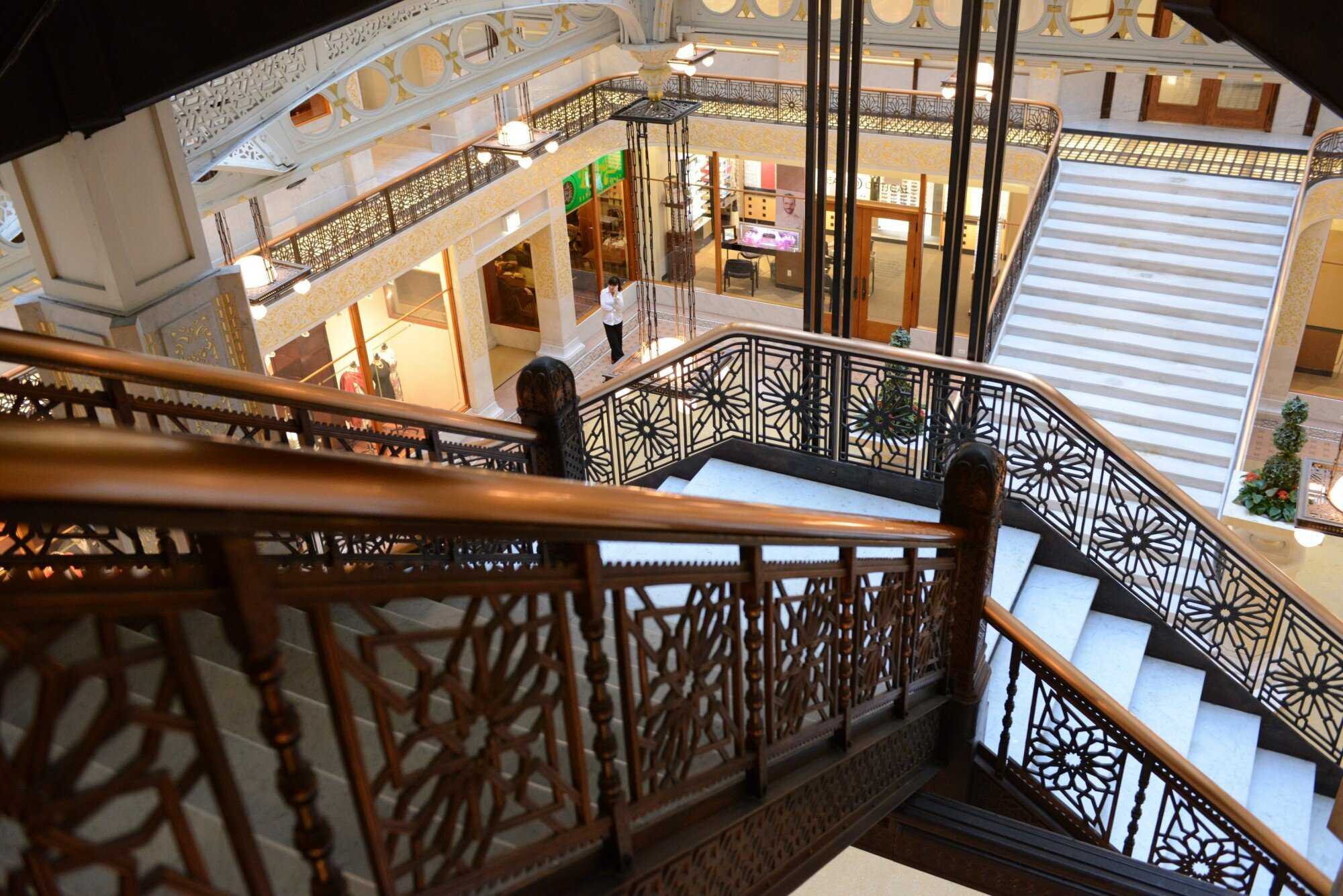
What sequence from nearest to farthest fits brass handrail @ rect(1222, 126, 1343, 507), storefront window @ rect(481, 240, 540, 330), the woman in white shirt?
1. brass handrail @ rect(1222, 126, 1343, 507)
2. the woman in white shirt
3. storefront window @ rect(481, 240, 540, 330)

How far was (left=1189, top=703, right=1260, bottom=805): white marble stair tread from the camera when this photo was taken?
16.5ft

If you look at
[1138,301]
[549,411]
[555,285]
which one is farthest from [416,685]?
[555,285]

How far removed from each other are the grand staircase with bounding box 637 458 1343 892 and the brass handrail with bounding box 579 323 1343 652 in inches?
27.8

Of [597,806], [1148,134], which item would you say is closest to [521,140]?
[1148,134]

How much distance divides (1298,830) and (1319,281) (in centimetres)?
1201

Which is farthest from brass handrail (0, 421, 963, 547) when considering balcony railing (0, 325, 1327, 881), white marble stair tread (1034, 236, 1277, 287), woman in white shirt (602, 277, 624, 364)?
woman in white shirt (602, 277, 624, 364)

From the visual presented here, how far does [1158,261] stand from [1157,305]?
0.73m

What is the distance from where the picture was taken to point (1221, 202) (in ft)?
40.0

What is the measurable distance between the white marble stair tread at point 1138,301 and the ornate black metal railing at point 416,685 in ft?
27.2

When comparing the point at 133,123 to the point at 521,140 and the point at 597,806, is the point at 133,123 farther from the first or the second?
the point at 521,140

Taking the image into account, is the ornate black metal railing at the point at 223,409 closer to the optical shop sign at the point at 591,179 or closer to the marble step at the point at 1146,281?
the marble step at the point at 1146,281

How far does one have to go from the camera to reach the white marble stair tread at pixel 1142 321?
10.7 metres

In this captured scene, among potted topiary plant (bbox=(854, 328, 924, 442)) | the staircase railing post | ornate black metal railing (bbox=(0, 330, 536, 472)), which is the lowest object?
potted topiary plant (bbox=(854, 328, 924, 442))

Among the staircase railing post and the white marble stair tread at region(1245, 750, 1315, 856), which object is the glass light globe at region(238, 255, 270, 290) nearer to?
the staircase railing post
